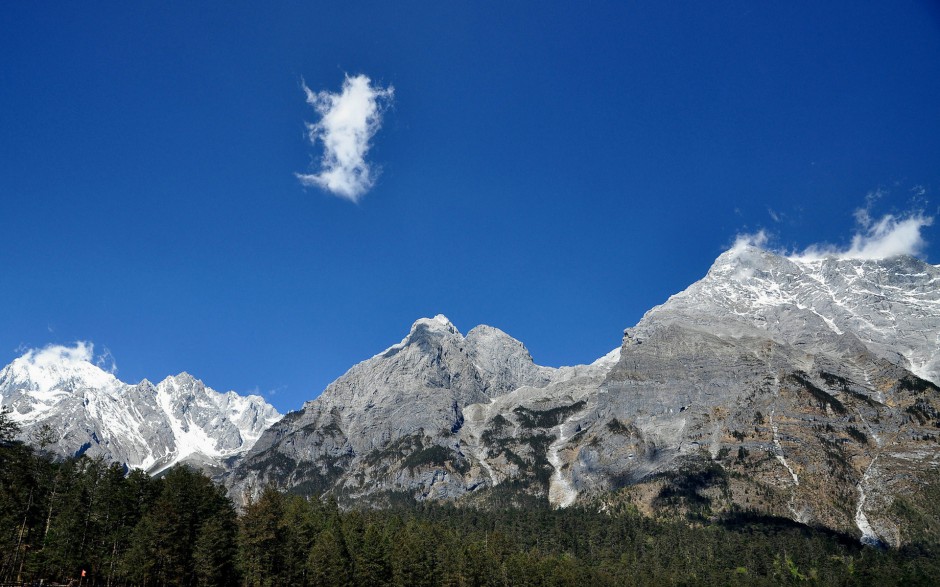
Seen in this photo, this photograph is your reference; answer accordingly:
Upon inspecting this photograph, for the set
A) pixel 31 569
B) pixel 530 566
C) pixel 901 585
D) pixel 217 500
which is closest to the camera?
pixel 31 569

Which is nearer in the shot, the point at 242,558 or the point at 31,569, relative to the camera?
the point at 31,569

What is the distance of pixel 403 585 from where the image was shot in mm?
103562

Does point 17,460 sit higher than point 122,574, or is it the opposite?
point 17,460

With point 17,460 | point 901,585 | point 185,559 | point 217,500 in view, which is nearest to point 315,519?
point 217,500

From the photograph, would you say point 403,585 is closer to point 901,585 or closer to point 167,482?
point 167,482

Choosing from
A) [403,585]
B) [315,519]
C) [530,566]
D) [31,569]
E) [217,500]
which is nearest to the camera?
[31,569]

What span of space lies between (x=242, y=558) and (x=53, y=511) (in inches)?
972

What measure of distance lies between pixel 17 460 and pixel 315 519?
56158 mm

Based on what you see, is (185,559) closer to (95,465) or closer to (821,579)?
(95,465)

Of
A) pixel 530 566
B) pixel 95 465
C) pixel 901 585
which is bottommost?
pixel 901 585

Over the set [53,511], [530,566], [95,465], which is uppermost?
[95,465]

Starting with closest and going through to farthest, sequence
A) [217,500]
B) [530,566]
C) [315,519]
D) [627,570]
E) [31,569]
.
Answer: [31,569]
[217,500]
[315,519]
[530,566]
[627,570]

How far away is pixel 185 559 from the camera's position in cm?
7812

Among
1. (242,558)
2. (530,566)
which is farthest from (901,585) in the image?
(242,558)
